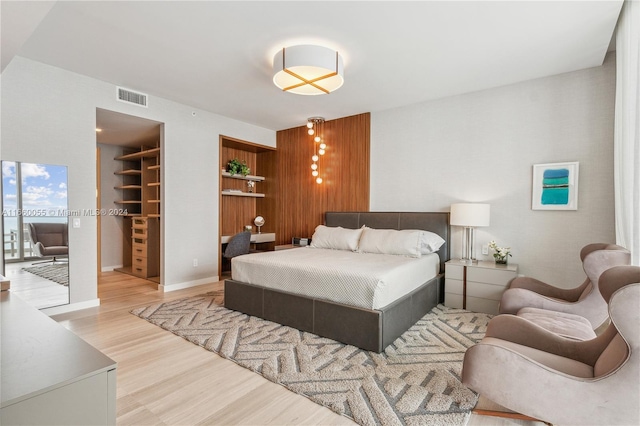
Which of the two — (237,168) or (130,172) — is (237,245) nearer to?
(237,168)

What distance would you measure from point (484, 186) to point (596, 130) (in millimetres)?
1194

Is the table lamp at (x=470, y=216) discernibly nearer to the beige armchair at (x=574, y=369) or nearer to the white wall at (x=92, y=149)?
the beige armchair at (x=574, y=369)

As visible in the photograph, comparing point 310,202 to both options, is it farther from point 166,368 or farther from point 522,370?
point 522,370

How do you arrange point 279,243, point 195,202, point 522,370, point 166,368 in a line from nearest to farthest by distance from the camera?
point 522,370, point 166,368, point 195,202, point 279,243

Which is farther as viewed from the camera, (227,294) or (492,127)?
(492,127)

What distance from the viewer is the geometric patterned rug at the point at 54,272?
3313 mm

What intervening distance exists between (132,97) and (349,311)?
12.5 ft

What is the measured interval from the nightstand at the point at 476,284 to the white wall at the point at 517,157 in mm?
472

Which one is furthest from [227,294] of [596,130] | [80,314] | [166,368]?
[596,130]

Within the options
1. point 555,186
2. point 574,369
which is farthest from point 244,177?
point 574,369

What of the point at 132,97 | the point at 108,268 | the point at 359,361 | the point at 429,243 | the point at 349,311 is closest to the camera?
the point at 359,361

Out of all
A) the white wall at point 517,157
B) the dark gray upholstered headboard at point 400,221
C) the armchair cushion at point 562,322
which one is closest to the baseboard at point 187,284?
the dark gray upholstered headboard at point 400,221

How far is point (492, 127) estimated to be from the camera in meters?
3.89

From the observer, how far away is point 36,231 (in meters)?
3.30
